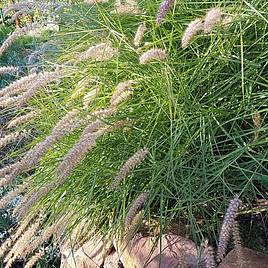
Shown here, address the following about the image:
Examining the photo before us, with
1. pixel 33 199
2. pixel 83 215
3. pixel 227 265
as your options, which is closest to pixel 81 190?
pixel 83 215

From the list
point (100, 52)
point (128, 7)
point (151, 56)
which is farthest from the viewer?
→ point (128, 7)

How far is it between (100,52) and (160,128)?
13.0 inches

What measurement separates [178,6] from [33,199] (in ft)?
3.14

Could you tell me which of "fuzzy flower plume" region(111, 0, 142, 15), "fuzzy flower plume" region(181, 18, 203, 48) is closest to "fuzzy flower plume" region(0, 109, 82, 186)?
"fuzzy flower plume" region(181, 18, 203, 48)

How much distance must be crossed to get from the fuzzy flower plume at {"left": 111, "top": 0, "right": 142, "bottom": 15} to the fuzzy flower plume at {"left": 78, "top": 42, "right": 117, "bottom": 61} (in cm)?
15

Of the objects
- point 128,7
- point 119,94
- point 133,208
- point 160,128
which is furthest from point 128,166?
point 128,7

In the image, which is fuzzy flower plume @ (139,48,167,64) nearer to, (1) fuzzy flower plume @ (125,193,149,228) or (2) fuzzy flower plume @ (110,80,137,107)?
(2) fuzzy flower plume @ (110,80,137,107)

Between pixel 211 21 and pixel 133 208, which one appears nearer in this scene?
pixel 211 21

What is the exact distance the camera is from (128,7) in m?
2.12

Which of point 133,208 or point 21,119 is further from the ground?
point 21,119

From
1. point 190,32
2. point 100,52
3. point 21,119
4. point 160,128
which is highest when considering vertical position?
point 190,32

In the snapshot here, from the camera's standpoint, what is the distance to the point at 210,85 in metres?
1.96

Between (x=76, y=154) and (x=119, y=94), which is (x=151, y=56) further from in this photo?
(x=76, y=154)

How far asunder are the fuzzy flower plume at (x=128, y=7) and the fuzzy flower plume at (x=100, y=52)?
0.50 feet
